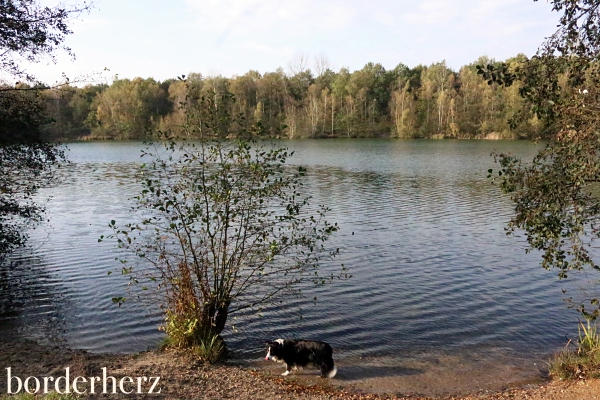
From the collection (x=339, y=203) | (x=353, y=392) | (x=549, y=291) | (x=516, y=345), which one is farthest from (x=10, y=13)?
(x=339, y=203)

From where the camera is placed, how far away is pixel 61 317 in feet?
36.1

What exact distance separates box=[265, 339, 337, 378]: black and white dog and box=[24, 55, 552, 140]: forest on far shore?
7005cm

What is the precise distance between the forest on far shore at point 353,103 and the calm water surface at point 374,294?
190ft

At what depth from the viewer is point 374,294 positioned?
12.8 m

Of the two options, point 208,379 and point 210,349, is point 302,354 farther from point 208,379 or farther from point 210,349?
point 208,379

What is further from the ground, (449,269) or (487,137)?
(487,137)

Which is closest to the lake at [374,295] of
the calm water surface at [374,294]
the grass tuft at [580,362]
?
the calm water surface at [374,294]

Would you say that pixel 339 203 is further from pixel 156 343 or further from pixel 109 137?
pixel 109 137

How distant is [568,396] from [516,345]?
9.88 ft

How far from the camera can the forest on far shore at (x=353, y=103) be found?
83250 mm

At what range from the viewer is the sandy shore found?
23.1 ft

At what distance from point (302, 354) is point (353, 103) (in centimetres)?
9050

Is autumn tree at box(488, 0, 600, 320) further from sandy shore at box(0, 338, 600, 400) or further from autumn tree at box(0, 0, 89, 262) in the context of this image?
autumn tree at box(0, 0, 89, 262)

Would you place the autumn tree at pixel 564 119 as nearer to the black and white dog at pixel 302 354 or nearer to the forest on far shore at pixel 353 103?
A: the black and white dog at pixel 302 354
